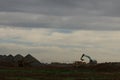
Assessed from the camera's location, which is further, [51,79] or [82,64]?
[82,64]

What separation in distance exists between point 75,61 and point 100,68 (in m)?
13.2

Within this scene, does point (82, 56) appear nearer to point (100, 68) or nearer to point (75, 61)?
point (75, 61)

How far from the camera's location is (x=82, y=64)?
7694 cm

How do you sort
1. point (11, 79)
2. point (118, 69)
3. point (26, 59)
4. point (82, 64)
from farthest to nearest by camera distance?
point (26, 59) < point (82, 64) < point (118, 69) < point (11, 79)

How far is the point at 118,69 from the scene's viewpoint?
213 feet

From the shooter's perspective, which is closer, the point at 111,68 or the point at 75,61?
the point at 111,68

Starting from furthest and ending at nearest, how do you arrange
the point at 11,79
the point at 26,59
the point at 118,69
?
the point at 26,59
the point at 118,69
the point at 11,79

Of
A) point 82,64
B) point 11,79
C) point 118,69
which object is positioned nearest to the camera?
point 11,79

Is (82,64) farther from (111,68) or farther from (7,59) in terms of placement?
(7,59)

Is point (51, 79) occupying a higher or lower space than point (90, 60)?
lower

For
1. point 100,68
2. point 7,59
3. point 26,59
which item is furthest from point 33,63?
point 100,68

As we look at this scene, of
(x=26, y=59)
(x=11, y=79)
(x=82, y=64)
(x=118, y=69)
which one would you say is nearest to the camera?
(x=11, y=79)

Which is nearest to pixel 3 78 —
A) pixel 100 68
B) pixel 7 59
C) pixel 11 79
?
pixel 11 79

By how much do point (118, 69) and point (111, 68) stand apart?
133 centimetres
